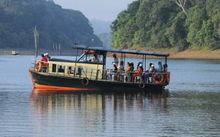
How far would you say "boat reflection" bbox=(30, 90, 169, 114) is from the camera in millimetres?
47906

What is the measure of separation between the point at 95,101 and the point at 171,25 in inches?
4575

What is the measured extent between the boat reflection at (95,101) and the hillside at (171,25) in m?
95.6

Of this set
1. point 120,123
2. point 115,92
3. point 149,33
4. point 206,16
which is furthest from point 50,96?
point 149,33

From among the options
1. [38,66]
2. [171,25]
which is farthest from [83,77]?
[171,25]

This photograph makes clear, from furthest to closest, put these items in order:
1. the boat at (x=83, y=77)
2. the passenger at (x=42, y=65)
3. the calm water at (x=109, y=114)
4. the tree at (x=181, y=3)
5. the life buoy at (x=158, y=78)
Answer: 1. the tree at (x=181, y=3)
2. the life buoy at (x=158, y=78)
3. the passenger at (x=42, y=65)
4. the boat at (x=83, y=77)
5. the calm water at (x=109, y=114)

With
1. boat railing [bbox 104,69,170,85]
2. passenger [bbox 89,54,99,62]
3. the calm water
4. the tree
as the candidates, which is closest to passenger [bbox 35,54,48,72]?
the calm water

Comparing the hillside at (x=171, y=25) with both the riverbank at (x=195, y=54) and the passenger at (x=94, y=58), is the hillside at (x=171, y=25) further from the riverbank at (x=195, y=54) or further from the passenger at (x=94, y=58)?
the passenger at (x=94, y=58)

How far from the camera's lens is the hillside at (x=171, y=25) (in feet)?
513

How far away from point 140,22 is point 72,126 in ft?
460

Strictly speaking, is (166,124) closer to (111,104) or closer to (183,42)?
(111,104)

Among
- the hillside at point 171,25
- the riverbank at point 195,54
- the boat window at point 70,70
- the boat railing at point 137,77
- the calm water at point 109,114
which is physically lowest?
the calm water at point 109,114

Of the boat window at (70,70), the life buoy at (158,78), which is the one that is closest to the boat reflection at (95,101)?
the life buoy at (158,78)

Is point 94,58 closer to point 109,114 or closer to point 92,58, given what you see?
point 92,58

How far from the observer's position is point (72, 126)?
39000 mm
